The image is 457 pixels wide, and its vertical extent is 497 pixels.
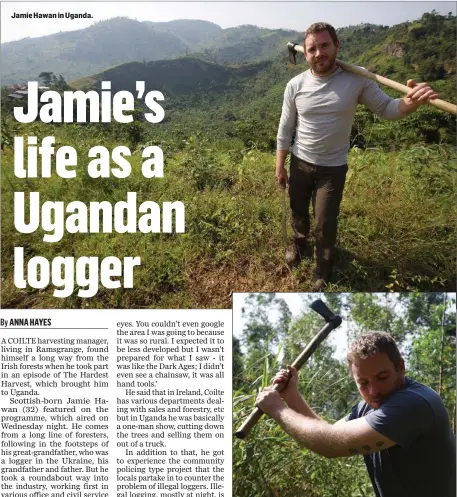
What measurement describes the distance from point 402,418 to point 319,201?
143cm

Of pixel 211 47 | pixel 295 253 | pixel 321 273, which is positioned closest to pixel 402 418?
pixel 321 273

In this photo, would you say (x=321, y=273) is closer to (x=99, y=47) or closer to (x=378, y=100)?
(x=378, y=100)

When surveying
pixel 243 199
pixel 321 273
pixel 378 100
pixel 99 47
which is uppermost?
pixel 99 47

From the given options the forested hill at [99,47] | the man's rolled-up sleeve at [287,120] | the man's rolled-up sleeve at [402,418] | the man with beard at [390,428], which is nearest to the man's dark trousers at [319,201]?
the man's rolled-up sleeve at [287,120]

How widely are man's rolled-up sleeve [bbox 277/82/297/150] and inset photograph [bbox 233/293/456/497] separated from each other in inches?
39.9

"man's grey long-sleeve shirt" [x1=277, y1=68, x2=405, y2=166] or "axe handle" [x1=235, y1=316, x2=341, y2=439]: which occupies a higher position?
"man's grey long-sleeve shirt" [x1=277, y1=68, x2=405, y2=166]

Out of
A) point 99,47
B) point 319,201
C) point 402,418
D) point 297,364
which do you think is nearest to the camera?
point 402,418

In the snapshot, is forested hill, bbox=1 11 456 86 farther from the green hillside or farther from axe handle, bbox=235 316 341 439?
axe handle, bbox=235 316 341 439

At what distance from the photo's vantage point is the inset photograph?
1582 mm

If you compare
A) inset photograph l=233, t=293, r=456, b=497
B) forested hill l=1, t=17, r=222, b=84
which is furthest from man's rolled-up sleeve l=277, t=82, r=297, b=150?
forested hill l=1, t=17, r=222, b=84

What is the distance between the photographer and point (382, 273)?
293 cm

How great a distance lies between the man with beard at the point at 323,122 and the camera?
92.3 inches

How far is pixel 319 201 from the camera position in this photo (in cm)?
264

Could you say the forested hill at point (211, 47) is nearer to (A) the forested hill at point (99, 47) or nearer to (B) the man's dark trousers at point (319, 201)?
(A) the forested hill at point (99, 47)
